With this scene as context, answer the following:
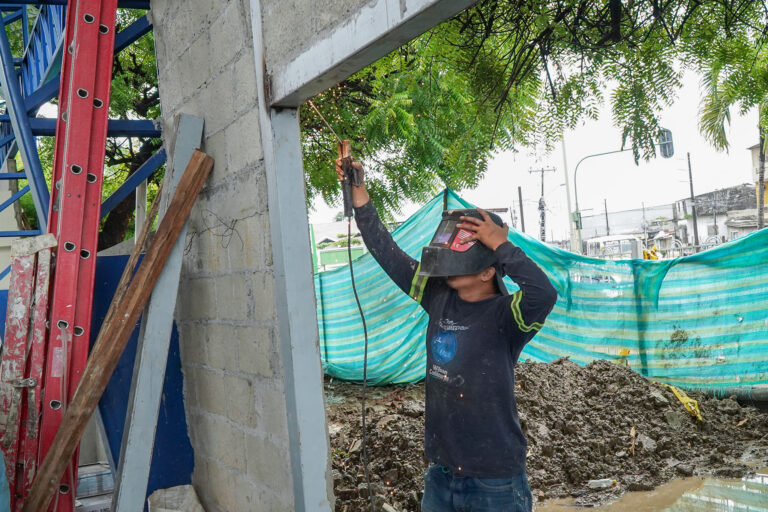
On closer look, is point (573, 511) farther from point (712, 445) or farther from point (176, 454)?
point (176, 454)

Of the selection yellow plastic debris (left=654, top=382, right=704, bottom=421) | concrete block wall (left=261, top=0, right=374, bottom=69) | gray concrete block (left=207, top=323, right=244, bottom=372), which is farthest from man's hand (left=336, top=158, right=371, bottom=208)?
yellow plastic debris (left=654, top=382, right=704, bottom=421)

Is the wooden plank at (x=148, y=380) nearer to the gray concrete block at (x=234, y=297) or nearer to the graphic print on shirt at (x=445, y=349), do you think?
the gray concrete block at (x=234, y=297)

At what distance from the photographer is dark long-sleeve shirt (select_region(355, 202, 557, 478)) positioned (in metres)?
2.74

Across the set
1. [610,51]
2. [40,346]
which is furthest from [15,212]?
[610,51]

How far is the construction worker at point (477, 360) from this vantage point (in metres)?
2.73

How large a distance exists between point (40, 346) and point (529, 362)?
6089mm

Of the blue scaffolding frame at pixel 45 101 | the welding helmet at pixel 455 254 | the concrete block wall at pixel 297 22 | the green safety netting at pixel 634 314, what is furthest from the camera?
the green safety netting at pixel 634 314

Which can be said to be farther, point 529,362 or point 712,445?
point 529,362

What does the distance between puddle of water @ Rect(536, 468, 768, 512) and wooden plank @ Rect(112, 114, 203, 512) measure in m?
3.14

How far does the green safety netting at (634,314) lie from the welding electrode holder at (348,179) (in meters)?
4.44

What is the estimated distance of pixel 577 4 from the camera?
3186 millimetres

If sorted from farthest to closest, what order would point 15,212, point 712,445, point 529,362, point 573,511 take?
point 15,212
point 529,362
point 712,445
point 573,511

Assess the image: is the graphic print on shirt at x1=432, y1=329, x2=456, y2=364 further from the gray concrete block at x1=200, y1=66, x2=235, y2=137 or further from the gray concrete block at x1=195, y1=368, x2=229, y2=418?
the gray concrete block at x1=200, y1=66, x2=235, y2=137

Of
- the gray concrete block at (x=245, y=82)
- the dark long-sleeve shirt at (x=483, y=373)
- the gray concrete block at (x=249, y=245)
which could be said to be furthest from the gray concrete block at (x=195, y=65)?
the dark long-sleeve shirt at (x=483, y=373)
